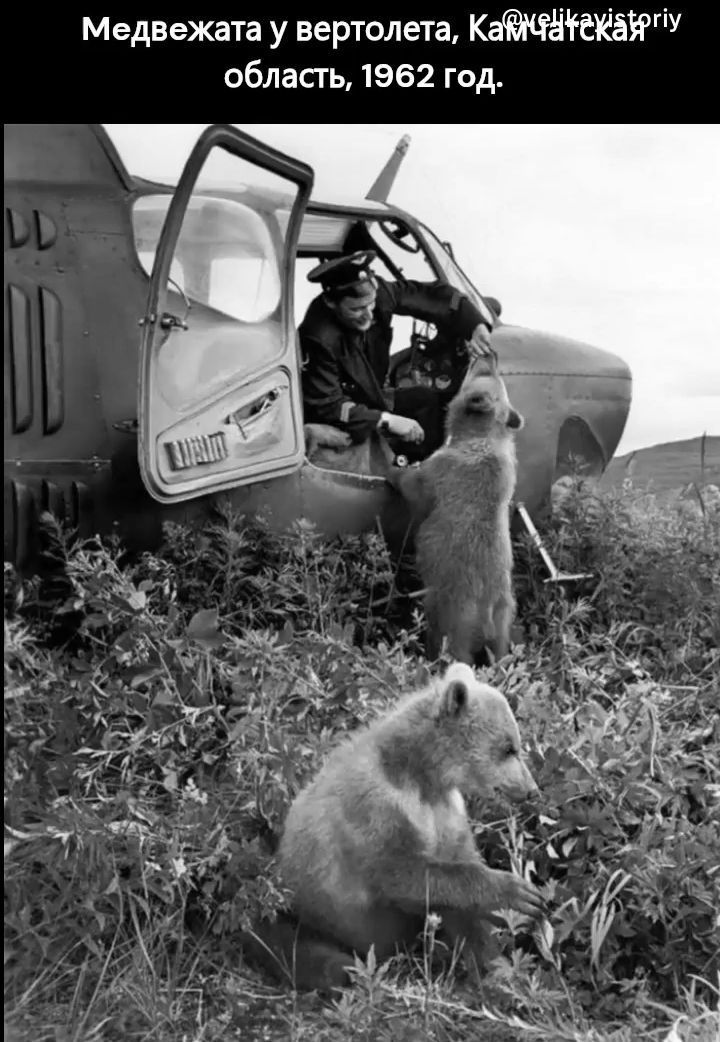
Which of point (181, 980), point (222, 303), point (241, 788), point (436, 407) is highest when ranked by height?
point (222, 303)

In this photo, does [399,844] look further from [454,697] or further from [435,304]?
[435,304]

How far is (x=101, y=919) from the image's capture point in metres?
3.19

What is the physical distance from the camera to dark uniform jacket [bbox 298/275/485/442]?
395cm

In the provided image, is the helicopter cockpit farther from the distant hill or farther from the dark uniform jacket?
the distant hill

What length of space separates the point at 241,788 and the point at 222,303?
1.40m

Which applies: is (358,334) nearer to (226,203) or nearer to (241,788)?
(226,203)

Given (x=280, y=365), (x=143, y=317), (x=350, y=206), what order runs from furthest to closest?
(x=350, y=206) → (x=280, y=365) → (x=143, y=317)

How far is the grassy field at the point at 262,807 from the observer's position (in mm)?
3236

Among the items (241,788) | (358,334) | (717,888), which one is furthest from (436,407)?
(717,888)

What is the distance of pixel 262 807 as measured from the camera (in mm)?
3451

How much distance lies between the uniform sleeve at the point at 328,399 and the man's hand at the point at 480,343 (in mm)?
414

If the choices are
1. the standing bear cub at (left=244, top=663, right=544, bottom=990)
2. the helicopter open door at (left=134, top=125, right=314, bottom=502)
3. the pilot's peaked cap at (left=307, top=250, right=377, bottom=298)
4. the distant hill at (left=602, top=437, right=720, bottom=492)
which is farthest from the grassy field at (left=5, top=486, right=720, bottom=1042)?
the pilot's peaked cap at (left=307, top=250, right=377, bottom=298)

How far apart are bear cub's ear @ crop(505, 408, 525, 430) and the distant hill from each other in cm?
54
